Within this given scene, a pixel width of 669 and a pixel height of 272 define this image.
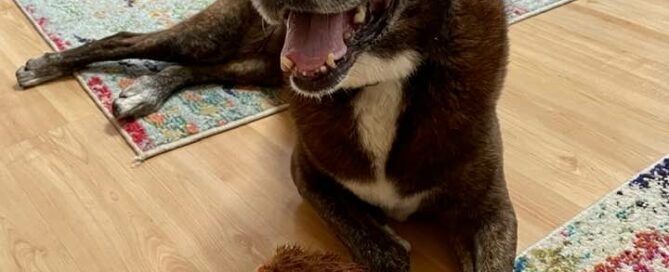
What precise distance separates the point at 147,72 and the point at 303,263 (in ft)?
3.69

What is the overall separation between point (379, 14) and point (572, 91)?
3.86 ft

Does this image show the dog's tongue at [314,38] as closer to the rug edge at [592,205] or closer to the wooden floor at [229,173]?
the wooden floor at [229,173]

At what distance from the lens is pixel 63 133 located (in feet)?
6.46

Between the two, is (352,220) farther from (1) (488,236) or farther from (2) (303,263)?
(1) (488,236)

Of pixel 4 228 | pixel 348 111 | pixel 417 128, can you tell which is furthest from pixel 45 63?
pixel 417 128

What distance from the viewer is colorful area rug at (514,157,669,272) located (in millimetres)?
1494

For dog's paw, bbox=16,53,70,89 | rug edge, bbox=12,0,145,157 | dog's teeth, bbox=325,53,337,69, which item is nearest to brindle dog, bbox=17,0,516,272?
dog's teeth, bbox=325,53,337,69

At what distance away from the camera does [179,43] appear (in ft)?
7.31

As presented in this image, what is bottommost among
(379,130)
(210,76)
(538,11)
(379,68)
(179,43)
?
(538,11)

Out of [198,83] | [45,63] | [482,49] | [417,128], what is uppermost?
[482,49]

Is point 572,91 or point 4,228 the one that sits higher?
point 4,228

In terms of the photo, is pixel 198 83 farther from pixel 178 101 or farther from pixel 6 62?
pixel 6 62

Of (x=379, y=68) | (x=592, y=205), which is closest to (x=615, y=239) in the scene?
(x=592, y=205)

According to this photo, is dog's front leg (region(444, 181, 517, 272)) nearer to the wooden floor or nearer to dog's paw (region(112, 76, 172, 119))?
the wooden floor
